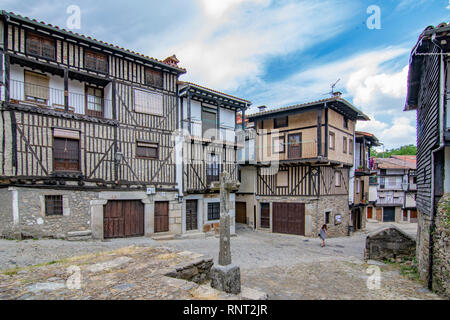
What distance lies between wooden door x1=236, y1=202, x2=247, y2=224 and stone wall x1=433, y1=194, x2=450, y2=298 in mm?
13147

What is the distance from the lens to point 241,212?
768 inches

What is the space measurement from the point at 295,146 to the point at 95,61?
12550mm

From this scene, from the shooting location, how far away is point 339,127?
17.3 m

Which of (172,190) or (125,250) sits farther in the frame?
(172,190)

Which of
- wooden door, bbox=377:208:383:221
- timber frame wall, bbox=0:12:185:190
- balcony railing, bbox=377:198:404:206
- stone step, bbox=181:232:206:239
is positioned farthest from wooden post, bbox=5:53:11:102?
wooden door, bbox=377:208:383:221

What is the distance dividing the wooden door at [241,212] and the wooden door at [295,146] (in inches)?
211

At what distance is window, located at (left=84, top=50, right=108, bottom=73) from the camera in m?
11.1

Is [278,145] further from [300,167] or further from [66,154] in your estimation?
[66,154]

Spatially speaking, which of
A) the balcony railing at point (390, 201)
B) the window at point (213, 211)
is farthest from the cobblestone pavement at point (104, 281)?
the balcony railing at point (390, 201)

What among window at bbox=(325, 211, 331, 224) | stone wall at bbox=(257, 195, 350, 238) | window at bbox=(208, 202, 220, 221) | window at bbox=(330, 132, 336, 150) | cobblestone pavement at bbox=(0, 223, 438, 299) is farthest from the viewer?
window at bbox=(325, 211, 331, 224)

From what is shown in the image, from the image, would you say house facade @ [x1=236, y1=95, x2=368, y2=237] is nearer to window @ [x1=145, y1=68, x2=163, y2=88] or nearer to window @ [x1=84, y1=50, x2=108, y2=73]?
window @ [x1=145, y1=68, x2=163, y2=88]
